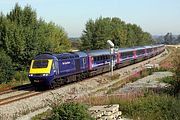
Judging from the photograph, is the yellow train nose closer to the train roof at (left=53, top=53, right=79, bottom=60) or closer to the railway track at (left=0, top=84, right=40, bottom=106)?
the train roof at (left=53, top=53, right=79, bottom=60)

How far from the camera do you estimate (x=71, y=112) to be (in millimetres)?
11812

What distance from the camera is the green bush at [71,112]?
11742mm

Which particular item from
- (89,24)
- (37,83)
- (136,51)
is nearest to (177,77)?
(37,83)

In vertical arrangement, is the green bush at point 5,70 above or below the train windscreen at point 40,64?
below

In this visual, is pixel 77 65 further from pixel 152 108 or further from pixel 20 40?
pixel 152 108

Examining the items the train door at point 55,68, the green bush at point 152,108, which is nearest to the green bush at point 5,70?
the train door at point 55,68

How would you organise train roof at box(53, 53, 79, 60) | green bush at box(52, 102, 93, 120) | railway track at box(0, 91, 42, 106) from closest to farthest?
green bush at box(52, 102, 93, 120)
railway track at box(0, 91, 42, 106)
train roof at box(53, 53, 79, 60)

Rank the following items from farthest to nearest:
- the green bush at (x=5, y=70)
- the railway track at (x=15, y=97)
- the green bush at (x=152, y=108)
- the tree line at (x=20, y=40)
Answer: the tree line at (x=20, y=40) < the green bush at (x=5, y=70) < the railway track at (x=15, y=97) < the green bush at (x=152, y=108)

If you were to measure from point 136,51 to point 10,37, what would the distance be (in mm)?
26022

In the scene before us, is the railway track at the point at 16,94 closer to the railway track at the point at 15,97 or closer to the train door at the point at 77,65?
the railway track at the point at 15,97

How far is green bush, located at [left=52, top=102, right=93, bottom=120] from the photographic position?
11.7 meters

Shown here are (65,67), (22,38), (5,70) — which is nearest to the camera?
(65,67)

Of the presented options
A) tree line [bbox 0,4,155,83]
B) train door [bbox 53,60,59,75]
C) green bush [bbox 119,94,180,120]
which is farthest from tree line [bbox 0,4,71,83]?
green bush [bbox 119,94,180,120]

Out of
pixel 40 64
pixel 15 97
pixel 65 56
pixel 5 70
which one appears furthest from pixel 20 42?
pixel 15 97
